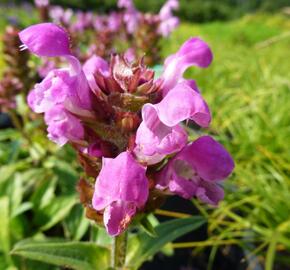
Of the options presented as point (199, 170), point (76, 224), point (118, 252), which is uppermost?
point (199, 170)

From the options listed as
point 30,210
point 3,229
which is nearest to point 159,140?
point 3,229

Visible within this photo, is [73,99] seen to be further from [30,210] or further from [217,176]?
[30,210]

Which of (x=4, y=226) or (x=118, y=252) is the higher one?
(x=118, y=252)

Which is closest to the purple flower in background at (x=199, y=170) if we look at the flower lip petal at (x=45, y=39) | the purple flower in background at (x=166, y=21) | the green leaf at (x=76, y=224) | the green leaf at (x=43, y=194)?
the flower lip petal at (x=45, y=39)

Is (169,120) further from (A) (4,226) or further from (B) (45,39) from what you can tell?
(A) (4,226)

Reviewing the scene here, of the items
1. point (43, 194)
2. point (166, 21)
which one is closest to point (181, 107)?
point (43, 194)

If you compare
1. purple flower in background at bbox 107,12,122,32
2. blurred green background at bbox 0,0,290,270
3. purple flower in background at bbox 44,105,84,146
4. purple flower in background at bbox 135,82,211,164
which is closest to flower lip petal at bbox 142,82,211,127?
purple flower in background at bbox 135,82,211,164

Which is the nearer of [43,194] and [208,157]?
[208,157]
